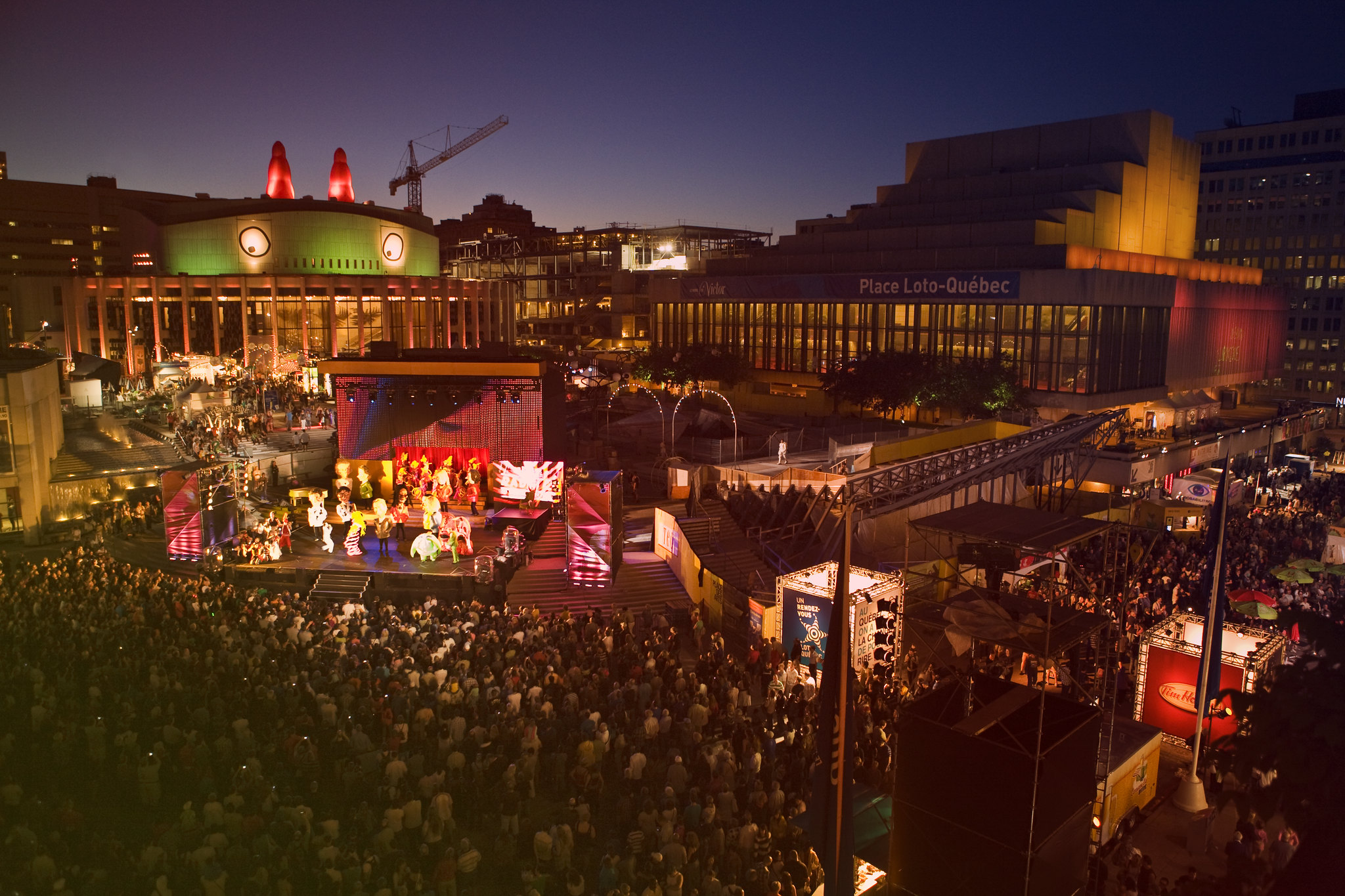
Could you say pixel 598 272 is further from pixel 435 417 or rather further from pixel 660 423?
pixel 435 417

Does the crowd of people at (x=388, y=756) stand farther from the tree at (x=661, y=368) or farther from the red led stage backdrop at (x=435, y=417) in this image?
the tree at (x=661, y=368)

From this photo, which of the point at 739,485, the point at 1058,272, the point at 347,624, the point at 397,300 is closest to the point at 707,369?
the point at 1058,272

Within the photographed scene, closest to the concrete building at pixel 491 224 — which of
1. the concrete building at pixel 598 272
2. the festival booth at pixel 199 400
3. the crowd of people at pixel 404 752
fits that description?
the concrete building at pixel 598 272

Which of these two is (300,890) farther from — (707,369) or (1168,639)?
(707,369)

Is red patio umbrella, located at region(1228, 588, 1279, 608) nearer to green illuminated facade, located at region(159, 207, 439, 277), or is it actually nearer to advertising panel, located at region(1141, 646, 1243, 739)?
advertising panel, located at region(1141, 646, 1243, 739)

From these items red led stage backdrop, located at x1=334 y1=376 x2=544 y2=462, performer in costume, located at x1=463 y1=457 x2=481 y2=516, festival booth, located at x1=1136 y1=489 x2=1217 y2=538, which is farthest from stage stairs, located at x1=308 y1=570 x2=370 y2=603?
festival booth, located at x1=1136 y1=489 x2=1217 y2=538

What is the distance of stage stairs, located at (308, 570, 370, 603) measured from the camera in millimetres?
20953

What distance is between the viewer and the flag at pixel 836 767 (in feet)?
26.5

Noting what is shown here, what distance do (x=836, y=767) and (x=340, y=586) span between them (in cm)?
1645

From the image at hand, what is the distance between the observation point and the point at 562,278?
98812 mm

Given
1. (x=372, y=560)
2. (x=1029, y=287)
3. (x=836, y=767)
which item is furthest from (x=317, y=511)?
(x=1029, y=287)

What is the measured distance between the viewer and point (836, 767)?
26.4 feet

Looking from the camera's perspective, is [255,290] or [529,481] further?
[255,290]

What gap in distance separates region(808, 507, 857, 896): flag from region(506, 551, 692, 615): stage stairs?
1273 cm
